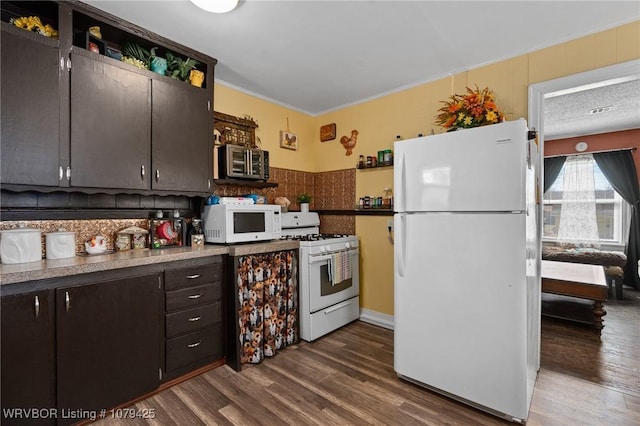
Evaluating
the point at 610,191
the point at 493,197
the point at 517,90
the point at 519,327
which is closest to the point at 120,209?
the point at 493,197

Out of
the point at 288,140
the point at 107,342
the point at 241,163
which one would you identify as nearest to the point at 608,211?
A: the point at 288,140

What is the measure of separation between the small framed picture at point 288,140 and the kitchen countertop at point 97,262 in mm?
1525

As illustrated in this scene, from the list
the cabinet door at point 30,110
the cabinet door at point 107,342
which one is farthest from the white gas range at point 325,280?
the cabinet door at point 30,110

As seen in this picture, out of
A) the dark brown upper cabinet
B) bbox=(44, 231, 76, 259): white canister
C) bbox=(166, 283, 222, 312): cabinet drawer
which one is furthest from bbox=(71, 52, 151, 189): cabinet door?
bbox=(166, 283, 222, 312): cabinet drawer

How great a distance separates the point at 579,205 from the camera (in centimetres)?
562

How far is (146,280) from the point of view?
1976mm

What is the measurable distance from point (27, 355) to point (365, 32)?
9.27ft

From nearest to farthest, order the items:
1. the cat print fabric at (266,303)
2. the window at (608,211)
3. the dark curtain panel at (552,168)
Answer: the cat print fabric at (266,303) < the window at (608,211) < the dark curtain panel at (552,168)

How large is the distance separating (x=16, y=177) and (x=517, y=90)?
353cm

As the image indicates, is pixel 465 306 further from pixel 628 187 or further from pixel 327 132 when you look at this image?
pixel 628 187

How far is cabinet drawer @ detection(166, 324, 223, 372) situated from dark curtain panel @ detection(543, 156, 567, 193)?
648cm

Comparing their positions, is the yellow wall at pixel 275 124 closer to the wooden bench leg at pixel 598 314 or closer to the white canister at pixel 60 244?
the white canister at pixel 60 244

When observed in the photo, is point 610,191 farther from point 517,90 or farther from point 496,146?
point 496,146

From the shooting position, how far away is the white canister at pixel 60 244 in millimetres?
1924
